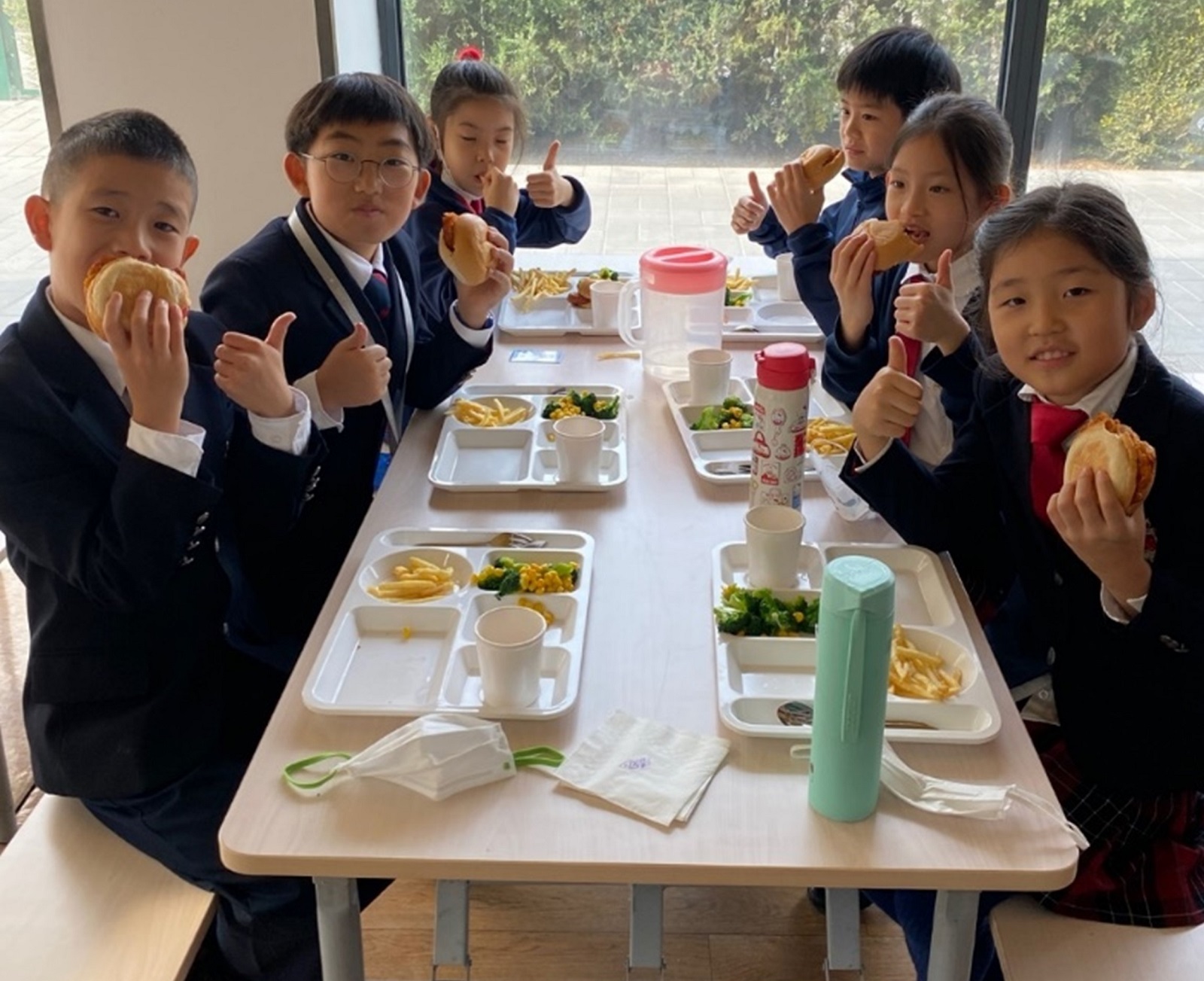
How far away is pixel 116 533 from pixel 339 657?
11.0 inches

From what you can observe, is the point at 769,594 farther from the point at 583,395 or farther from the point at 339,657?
the point at 583,395

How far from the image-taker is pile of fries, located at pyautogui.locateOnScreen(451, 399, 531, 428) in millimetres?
1878

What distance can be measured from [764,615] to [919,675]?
0.18 meters

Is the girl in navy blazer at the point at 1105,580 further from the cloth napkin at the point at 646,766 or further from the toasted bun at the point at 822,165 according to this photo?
the toasted bun at the point at 822,165

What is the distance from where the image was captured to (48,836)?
142cm

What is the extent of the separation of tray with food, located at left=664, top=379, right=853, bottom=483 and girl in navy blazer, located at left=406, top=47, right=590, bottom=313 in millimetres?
650

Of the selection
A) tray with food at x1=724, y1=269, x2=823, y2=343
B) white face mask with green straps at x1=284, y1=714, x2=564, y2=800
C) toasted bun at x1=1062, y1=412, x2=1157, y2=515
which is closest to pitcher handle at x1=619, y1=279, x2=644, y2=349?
tray with food at x1=724, y1=269, x2=823, y2=343

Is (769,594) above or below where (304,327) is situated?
below

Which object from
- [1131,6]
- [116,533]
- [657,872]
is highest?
[1131,6]

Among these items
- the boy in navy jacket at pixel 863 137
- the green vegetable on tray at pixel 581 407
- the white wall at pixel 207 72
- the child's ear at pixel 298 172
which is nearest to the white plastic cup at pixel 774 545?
the green vegetable on tray at pixel 581 407

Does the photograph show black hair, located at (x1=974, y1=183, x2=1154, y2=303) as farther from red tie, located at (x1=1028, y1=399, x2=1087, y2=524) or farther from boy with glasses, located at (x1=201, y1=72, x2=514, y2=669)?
boy with glasses, located at (x1=201, y1=72, x2=514, y2=669)

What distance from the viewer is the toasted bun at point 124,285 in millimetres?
1348

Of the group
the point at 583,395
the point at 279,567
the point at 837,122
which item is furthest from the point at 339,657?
the point at 837,122

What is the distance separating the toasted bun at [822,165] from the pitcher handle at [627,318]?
371 mm
